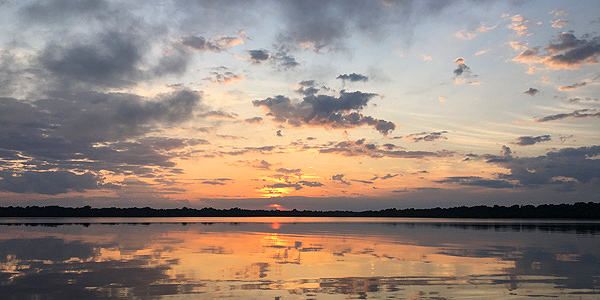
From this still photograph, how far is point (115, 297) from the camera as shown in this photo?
17797 mm

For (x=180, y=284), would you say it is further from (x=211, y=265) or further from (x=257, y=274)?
(x=211, y=265)

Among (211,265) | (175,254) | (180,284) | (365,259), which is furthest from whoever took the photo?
(175,254)

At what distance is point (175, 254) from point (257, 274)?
11728 millimetres

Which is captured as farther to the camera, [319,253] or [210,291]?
[319,253]

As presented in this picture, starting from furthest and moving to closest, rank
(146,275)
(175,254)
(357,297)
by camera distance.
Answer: (175,254) < (146,275) < (357,297)

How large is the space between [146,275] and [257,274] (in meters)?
5.31

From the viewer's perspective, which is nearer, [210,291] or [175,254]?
[210,291]

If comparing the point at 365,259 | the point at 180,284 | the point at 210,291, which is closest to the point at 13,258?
the point at 180,284

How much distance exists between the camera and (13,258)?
30688 millimetres

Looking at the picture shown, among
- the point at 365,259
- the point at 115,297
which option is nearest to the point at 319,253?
the point at 365,259

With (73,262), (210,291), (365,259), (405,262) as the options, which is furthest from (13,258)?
(405,262)

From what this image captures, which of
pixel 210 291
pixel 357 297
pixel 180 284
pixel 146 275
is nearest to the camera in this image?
pixel 357 297

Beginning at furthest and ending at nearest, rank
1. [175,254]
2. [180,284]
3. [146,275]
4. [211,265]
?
[175,254] → [211,265] → [146,275] → [180,284]

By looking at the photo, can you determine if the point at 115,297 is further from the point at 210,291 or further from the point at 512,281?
the point at 512,281
